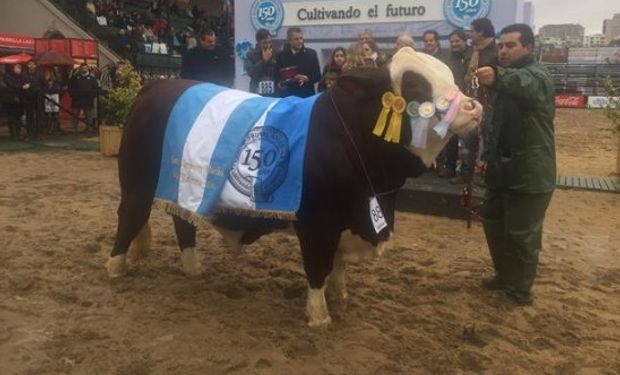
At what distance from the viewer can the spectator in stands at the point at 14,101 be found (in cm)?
1348

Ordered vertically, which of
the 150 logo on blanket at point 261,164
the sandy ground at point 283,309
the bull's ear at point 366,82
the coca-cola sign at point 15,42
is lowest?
the sandy ground at point 283,309

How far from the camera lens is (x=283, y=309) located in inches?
166

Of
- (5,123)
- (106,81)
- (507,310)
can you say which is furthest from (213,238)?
(106,81)

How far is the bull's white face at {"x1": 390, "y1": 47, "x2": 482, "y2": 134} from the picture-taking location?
3.47m

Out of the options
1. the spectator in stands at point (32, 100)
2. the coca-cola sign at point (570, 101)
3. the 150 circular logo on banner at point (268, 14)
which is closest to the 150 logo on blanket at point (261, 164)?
the 150 circular logo on banner at point (268, 14)

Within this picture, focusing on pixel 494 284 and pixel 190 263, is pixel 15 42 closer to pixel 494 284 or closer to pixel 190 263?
pixel 190 263

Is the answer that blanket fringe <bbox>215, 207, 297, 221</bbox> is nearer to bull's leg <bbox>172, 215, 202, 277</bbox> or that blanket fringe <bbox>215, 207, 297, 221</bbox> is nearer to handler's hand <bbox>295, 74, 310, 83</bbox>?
bull's leg <bbox>172, 215, 202, 277</bbox>

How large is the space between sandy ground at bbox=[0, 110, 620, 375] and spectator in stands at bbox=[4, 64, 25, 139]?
25.9 feet

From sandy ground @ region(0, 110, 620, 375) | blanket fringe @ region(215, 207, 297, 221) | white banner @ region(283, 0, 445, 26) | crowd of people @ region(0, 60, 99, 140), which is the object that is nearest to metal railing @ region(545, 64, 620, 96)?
white banner @ region(283, 0, 445, 26)

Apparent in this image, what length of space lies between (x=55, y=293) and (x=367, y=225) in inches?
90.1

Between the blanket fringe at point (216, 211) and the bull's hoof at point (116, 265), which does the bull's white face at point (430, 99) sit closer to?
the blanket fringe at point (216, 211)

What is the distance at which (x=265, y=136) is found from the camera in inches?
151

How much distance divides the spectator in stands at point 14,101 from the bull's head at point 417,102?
11929 millimetres

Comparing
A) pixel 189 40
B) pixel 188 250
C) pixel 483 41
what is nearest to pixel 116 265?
pixel 188 250
